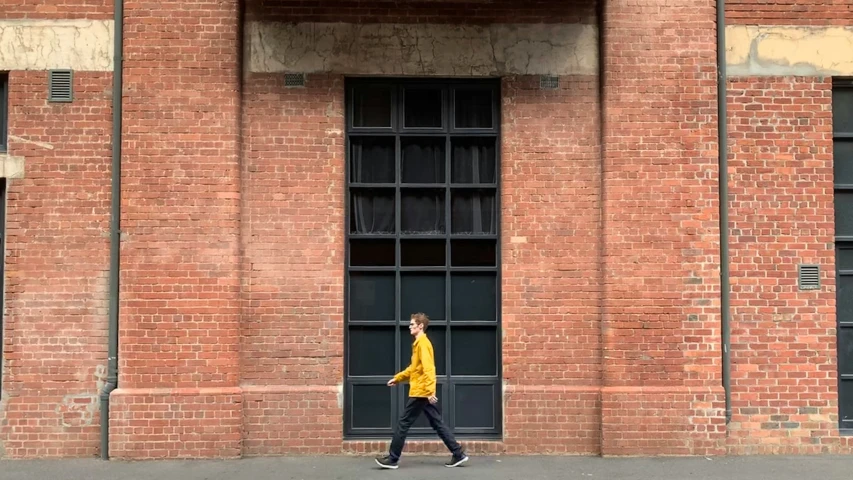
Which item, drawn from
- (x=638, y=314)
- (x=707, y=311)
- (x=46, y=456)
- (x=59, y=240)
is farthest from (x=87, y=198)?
(x=707, y=311)

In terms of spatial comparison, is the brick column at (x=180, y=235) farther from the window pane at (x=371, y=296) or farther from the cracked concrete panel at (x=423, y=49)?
the window pane at (x=371, y=296)

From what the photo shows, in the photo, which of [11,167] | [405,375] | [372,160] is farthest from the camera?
[372,160]

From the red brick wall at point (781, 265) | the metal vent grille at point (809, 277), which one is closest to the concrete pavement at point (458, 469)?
the red brick wall at point (781, 265)

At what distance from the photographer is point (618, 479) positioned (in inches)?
313

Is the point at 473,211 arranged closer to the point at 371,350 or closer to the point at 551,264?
the point at 551,264

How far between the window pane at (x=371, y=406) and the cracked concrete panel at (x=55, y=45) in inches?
184

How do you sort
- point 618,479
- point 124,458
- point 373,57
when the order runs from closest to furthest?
1. point 618,479
2. point 124,458
3. point 373,57

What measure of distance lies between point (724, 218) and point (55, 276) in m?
7.53

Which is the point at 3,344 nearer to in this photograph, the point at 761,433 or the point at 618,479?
the point at 618,479

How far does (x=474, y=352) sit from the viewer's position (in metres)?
9.35

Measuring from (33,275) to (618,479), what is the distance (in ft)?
21.8

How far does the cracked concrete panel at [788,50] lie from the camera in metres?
9.27

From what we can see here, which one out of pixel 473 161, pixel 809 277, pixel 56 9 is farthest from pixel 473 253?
pixel 56 9

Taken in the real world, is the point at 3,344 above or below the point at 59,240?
below
